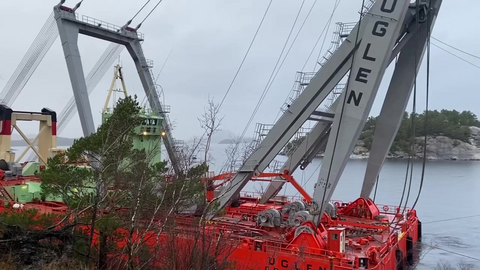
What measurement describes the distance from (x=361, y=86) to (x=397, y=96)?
4.37 m

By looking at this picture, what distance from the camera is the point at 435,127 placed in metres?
111

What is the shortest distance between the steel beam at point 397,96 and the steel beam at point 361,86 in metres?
3.36

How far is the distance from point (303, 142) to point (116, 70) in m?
15.8

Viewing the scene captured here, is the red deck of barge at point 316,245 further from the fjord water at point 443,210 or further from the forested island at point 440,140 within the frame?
the forested island at point 440,140

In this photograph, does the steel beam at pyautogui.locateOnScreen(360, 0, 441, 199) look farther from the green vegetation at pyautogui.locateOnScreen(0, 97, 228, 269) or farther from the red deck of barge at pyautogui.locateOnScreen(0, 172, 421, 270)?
the green vegetation at pyautogui.locateOnScreen(0, 97, 228, 269)

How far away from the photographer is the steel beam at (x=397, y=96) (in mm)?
16078

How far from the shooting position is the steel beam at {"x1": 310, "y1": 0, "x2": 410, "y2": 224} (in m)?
12.9

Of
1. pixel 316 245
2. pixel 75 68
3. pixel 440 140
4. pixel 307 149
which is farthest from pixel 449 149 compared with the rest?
pixel 316 245

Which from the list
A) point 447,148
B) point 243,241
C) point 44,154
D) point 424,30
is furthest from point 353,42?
point 447,148

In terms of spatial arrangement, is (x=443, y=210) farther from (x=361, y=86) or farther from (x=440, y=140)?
(x=440, y=140)

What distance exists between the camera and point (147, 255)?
28.6ft

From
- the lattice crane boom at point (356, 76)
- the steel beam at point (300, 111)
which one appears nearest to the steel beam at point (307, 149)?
the steel beam at point (300, 111)

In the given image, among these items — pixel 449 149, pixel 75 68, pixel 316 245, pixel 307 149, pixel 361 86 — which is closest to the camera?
pixel 316 245

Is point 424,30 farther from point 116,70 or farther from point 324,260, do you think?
point 116,70
